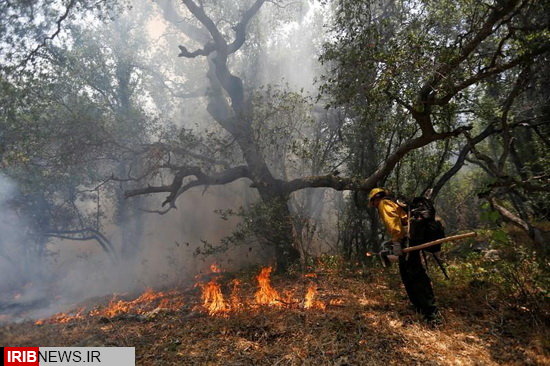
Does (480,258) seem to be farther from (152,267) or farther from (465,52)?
(152,267)

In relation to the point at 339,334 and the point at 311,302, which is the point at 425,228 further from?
the point at 311,302

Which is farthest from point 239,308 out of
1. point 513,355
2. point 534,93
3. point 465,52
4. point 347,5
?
point 534,93

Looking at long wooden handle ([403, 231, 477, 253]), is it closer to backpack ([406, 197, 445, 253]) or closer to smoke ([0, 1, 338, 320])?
backpack ([406, 197, 445, 253])

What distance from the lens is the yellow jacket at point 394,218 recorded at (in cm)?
559

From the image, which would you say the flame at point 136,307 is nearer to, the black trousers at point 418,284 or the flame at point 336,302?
the flame at point 336,302

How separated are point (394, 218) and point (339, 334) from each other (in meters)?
2.17

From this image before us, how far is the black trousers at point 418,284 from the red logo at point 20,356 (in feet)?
20.2

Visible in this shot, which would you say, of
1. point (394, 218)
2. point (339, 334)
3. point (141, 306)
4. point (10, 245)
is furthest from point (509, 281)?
point (10, 245)

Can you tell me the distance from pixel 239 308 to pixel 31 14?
11152 mm

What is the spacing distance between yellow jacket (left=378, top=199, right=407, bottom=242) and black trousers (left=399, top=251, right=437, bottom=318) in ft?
1.37

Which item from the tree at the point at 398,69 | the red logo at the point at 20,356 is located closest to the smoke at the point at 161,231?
the tree at the point at 398,69

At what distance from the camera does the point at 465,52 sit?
19.0ft

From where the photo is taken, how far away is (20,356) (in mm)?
4863

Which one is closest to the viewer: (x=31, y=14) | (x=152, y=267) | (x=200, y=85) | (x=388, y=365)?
(x=388, y=365)
